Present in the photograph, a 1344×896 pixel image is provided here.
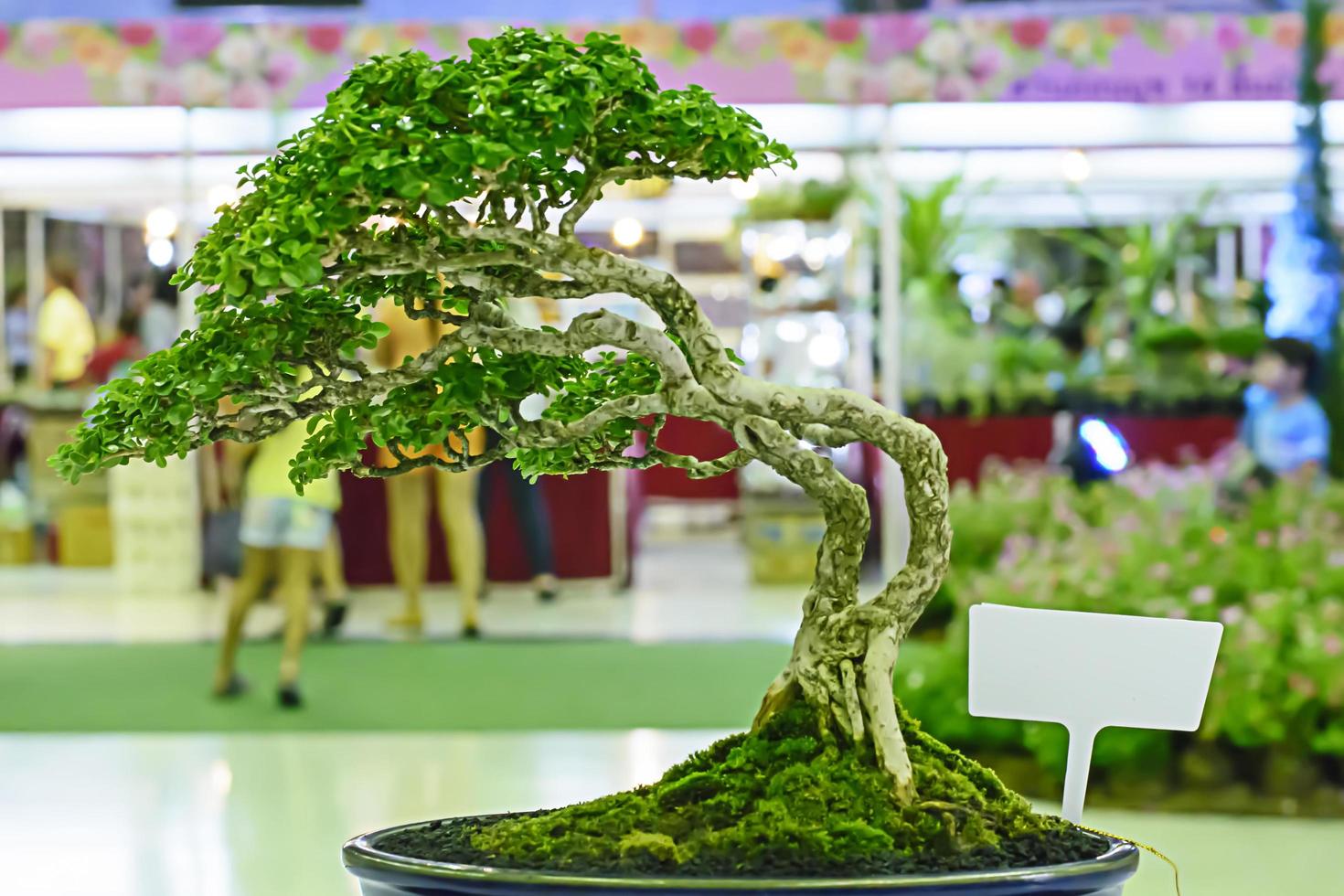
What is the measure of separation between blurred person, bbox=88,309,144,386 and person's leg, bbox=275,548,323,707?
5.29 ft

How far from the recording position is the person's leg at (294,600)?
5.17m

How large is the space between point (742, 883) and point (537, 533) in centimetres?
Answer: 519

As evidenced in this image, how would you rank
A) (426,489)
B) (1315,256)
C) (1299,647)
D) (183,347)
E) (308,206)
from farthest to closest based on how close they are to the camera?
(426,489) < (1315,256) < (1299,647) < (183,347) < (308,206)

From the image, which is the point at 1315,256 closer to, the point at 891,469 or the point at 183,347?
the point at 891,469

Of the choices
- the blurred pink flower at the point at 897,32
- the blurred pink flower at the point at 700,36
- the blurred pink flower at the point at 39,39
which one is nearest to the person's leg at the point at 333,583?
the blurred pink flower at the point at 39,39

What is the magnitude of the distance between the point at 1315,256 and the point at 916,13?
1.76 meters

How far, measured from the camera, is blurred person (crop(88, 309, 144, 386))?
6.41 m

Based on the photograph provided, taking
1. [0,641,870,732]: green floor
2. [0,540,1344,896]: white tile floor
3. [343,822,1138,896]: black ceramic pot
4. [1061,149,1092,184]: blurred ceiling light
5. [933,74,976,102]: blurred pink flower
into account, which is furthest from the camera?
[1061,149,1092,184]: blurred ceiling light

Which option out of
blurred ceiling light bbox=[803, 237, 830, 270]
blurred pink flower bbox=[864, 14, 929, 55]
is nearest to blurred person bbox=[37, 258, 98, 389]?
blurred ceiling light bbox=[803, 237, 830, 270]

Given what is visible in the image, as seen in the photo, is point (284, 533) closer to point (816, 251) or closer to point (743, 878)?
point (816, 251)

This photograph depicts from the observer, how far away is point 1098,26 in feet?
21.2

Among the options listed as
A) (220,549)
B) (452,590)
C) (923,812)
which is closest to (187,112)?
(220,549)

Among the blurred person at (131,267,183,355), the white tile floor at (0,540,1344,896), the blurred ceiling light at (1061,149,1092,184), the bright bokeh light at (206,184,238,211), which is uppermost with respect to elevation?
the blurred ceiling light at (1061,149,1092,184)

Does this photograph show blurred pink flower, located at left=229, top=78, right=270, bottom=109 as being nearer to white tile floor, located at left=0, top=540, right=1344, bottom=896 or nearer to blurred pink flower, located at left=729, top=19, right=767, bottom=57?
blurred pink flower, located at left=729, top=19, right=767, bottom=57
